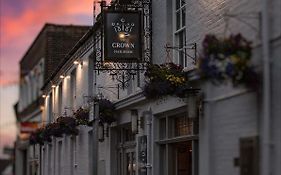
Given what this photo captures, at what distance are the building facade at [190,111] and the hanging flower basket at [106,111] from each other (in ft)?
0.65

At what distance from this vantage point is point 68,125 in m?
25.1

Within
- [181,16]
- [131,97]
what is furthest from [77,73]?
[181,16]

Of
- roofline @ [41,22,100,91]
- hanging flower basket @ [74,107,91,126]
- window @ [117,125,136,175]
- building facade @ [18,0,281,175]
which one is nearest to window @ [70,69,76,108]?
roofline @ [41,22,100,91]

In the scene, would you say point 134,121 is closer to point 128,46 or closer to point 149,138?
point 149,138

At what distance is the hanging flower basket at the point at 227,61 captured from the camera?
1004 centimetres

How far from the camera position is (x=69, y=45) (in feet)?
125

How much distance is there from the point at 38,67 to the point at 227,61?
30.5 metres

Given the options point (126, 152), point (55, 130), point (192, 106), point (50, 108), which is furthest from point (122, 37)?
point (50, 108)

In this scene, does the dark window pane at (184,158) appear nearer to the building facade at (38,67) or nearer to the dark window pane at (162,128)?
the dark window pane at (162,128)

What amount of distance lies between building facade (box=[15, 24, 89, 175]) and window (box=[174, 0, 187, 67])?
21.0m

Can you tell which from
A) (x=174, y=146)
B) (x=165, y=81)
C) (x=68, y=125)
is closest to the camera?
(x=165, y=81)

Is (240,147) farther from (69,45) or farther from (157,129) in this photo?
(69,45)

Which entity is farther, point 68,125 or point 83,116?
point 68,125

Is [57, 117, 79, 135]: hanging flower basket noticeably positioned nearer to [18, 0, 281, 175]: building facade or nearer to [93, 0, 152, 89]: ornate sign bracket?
[18, 0, 281, 175]: building facade
